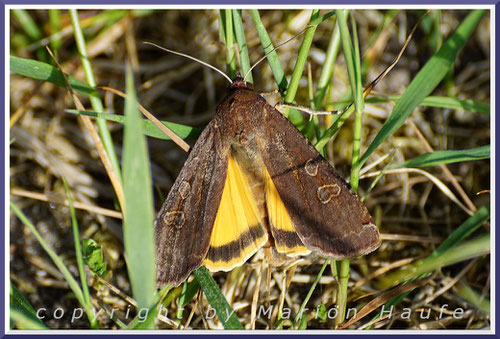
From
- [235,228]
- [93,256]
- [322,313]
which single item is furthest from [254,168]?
[93,256]

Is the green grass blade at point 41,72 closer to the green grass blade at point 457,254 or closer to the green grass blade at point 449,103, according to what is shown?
the green grass blade at point 449,103

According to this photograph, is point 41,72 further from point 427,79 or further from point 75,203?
point 427,79

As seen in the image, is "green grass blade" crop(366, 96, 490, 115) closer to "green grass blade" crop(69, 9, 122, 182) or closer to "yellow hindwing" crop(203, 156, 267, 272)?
"yellow hindwing" crop(203, 156, 267, 272)

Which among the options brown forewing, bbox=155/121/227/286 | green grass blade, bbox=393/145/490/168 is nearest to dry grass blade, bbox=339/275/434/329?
green grass blade, bbox=393/145/490/168

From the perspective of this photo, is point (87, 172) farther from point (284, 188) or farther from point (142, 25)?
point (284, 188)

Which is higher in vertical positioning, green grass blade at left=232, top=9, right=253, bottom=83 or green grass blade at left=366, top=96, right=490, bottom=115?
green grass blade at left=232, top=9, right=253, bottom=83
